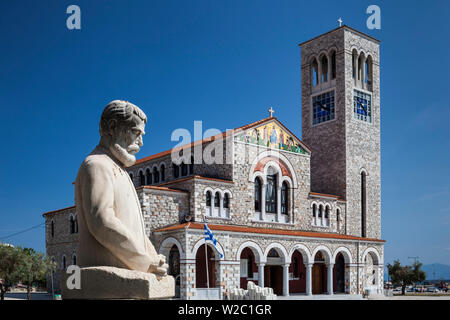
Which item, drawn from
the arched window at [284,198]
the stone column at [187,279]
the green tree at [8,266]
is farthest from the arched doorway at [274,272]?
the green tree at [8,266]

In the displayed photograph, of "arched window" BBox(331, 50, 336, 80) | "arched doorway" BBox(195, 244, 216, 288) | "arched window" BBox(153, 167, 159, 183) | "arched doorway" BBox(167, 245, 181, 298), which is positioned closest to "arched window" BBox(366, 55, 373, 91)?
"arched window" BBox(331, 50, 336, 80)

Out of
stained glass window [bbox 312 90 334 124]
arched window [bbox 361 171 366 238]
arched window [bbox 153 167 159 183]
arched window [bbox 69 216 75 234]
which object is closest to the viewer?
arched window [bbox 69 216 75 234]

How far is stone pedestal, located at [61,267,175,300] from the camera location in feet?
12.1

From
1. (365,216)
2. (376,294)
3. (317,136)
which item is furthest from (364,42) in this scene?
(376,294)

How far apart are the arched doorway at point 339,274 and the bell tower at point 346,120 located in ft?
7.26

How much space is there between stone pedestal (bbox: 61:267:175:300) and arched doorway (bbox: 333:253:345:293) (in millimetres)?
32278

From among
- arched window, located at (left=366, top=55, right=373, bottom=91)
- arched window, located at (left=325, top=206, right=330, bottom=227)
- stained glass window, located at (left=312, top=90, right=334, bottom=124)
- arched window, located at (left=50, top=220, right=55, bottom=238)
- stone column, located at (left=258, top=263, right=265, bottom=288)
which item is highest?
arched window, located at (left=366, top=55, right=373, bottom=91)

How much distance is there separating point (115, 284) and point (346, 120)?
34.1 meters

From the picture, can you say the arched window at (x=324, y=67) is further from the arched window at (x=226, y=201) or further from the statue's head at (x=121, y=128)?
the statue's head at (x=121, y=128)

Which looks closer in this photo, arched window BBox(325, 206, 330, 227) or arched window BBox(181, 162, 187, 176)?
arched window BBox(181, 162, 187, 176)

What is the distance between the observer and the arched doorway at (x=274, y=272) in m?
29.2

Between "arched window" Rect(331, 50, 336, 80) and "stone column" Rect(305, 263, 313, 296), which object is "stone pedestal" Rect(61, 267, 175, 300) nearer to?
"stone column" Rect(305, 263, 313, 296)

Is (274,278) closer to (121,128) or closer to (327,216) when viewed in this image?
(327,216)
